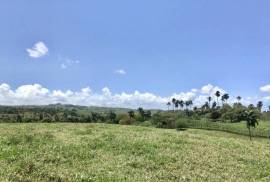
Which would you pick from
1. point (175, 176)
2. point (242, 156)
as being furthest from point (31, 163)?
point (242, 156)

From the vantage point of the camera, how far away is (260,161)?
23.9m

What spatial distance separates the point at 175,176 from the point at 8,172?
703 cm

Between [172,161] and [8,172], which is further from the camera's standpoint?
[172,161]

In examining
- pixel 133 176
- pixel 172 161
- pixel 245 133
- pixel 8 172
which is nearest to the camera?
pixel 8 172

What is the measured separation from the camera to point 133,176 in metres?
16.9

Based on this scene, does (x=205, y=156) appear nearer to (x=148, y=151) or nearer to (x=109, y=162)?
(x=148, y=151)

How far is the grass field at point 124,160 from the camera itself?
54.0ft

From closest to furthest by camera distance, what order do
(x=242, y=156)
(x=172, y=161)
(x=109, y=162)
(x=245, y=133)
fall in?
(x=109, y=162), (x=172, y=161), (x=242, y=156), (x=245, y=133)

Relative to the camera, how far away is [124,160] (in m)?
20.5

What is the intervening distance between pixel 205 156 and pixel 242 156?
3.04 meters

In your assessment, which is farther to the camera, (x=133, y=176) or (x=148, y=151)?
(x=148, y=151)

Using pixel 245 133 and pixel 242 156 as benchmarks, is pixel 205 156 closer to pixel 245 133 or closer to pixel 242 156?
pixel 242 156

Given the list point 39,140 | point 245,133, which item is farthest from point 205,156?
point 245,133

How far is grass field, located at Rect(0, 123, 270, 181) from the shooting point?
54.0 feet
